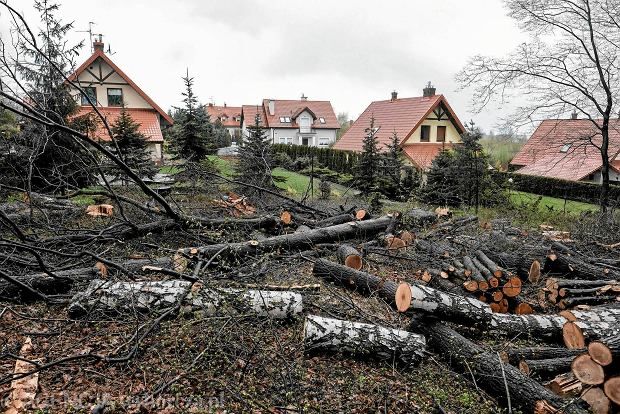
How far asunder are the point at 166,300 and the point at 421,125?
81.8 ft

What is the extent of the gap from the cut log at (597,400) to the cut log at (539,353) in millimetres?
754

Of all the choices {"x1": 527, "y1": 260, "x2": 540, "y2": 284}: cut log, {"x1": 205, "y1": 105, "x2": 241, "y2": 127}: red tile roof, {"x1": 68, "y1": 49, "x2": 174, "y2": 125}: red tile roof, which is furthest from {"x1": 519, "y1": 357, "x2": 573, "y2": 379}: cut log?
{"x1": 205, "y1": 105, "x2": 241, "y2": 127}: red tile roof

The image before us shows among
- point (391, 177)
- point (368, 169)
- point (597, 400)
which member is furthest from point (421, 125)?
point (597, 400)

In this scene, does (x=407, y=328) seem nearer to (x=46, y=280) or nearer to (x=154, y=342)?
(x=154, y=342)

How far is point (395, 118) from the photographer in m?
28.2

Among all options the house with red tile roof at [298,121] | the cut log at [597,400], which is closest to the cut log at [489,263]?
the cut log at [597,400]

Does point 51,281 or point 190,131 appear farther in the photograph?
point 190,131

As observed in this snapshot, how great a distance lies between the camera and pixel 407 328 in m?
4.77

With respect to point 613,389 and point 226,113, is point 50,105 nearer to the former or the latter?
point 613,389

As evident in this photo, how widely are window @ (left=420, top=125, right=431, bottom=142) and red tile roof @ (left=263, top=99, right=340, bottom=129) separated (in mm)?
17424

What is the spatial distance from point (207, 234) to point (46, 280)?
2.65 metres

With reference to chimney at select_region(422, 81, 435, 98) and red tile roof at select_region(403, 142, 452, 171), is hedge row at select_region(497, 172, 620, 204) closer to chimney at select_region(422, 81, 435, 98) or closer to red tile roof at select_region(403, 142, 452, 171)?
red tile roof at select_region(403, 142, 452, 171)

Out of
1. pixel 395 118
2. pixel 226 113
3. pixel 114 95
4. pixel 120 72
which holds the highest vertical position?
pixel 226 113

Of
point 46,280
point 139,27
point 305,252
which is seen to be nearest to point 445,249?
point 305,252
